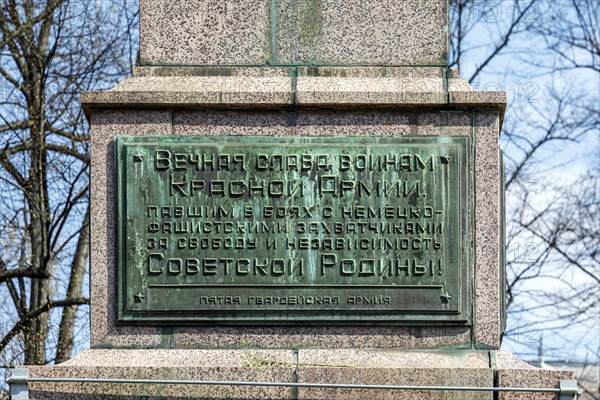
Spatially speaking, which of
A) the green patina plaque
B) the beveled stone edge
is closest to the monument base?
the green patina plaque

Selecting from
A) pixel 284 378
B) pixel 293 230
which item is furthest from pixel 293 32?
pixel 284 378

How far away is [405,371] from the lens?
892 centimetres

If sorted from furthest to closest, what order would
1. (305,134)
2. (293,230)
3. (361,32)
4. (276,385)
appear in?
1. (361,32)
2. (305,134)
3. (293,230)
4. (276,385)

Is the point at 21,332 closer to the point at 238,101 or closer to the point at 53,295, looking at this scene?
the point at 53,295

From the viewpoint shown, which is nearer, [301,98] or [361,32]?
[301,98]

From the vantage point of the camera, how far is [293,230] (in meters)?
9.33

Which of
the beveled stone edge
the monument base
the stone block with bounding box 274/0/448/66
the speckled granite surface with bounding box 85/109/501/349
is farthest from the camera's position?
the stone block with bounding box 274/0/448/66

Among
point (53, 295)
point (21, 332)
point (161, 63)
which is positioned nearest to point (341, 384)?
point (161, 63)

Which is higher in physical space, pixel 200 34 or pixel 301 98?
pixel 200 34

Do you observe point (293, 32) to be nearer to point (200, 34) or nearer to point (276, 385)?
point (200, 34)

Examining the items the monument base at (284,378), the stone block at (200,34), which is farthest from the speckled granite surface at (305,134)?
the stone block at (200,34)

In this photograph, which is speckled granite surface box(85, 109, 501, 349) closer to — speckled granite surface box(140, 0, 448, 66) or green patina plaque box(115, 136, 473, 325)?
green patina plaque box(115, 136, 473, 325)

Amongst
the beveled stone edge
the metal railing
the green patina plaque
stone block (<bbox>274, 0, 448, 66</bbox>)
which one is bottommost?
the metal railing

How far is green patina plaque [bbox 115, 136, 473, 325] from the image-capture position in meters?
9.26
